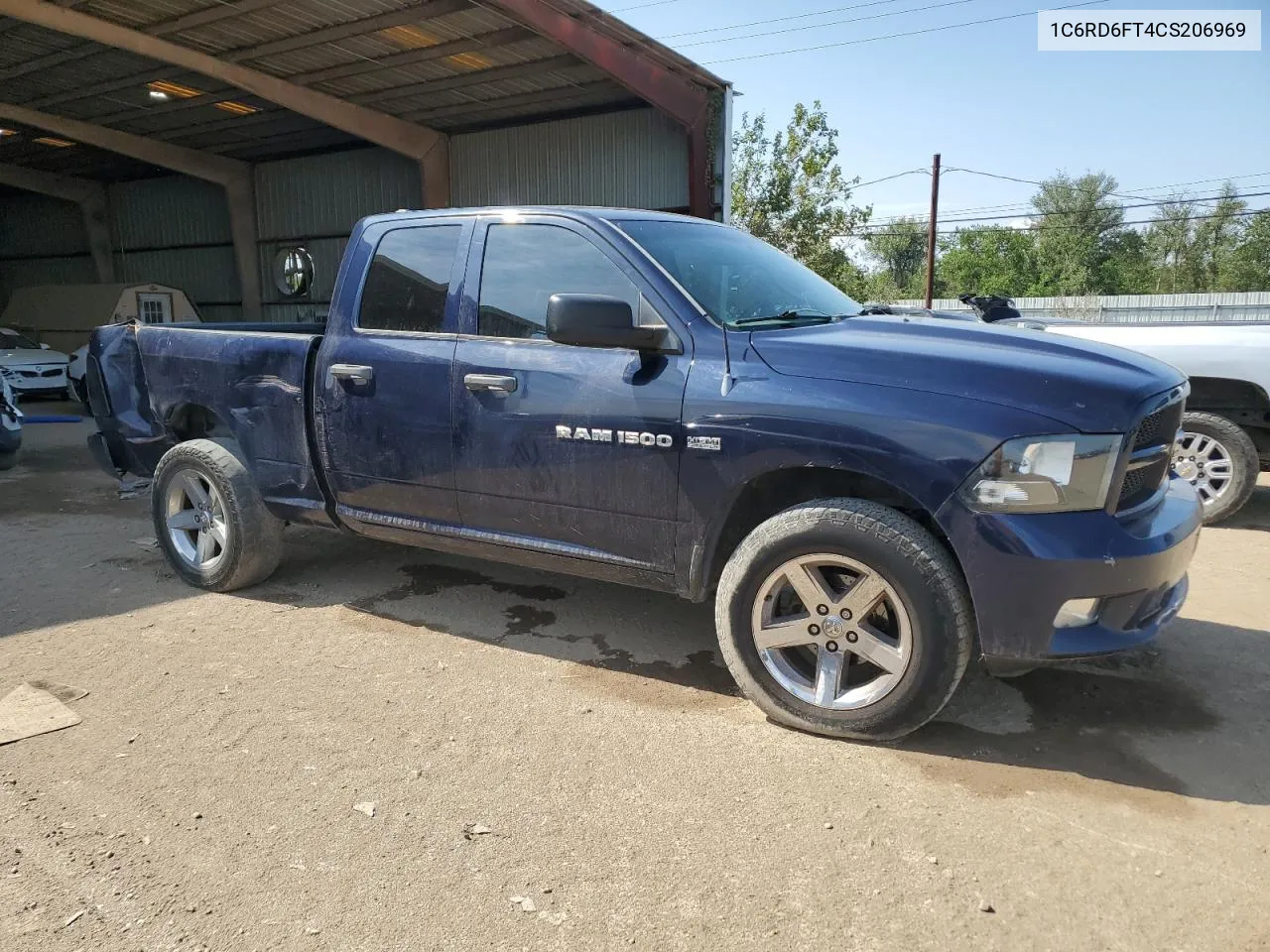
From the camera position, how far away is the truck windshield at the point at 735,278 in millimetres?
3541

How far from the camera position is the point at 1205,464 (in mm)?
6133

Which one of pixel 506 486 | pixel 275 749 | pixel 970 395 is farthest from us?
pixel 506 486

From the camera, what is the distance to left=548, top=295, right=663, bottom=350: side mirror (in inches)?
127

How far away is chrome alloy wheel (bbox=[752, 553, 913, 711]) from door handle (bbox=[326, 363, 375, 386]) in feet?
6.95

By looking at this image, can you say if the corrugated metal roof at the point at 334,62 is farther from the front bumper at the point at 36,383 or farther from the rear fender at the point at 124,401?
the rear fender at the point at 124,401

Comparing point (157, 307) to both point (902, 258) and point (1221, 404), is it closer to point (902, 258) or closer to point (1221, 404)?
point (1221, 404)

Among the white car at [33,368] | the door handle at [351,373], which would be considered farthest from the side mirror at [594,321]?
the white car at [33,368]

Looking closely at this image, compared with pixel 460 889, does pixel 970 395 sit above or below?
above

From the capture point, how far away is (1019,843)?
2.54 meters

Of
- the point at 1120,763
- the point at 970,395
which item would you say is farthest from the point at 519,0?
the point at 1120,763

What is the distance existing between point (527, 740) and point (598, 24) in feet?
40.0

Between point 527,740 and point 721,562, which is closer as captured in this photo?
point 527,740

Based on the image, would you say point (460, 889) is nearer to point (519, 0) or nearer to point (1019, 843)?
point (1019, 843)

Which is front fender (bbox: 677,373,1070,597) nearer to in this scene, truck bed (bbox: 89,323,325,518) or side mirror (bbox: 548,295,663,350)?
side mirror (bbox: 548,295,663,350)
